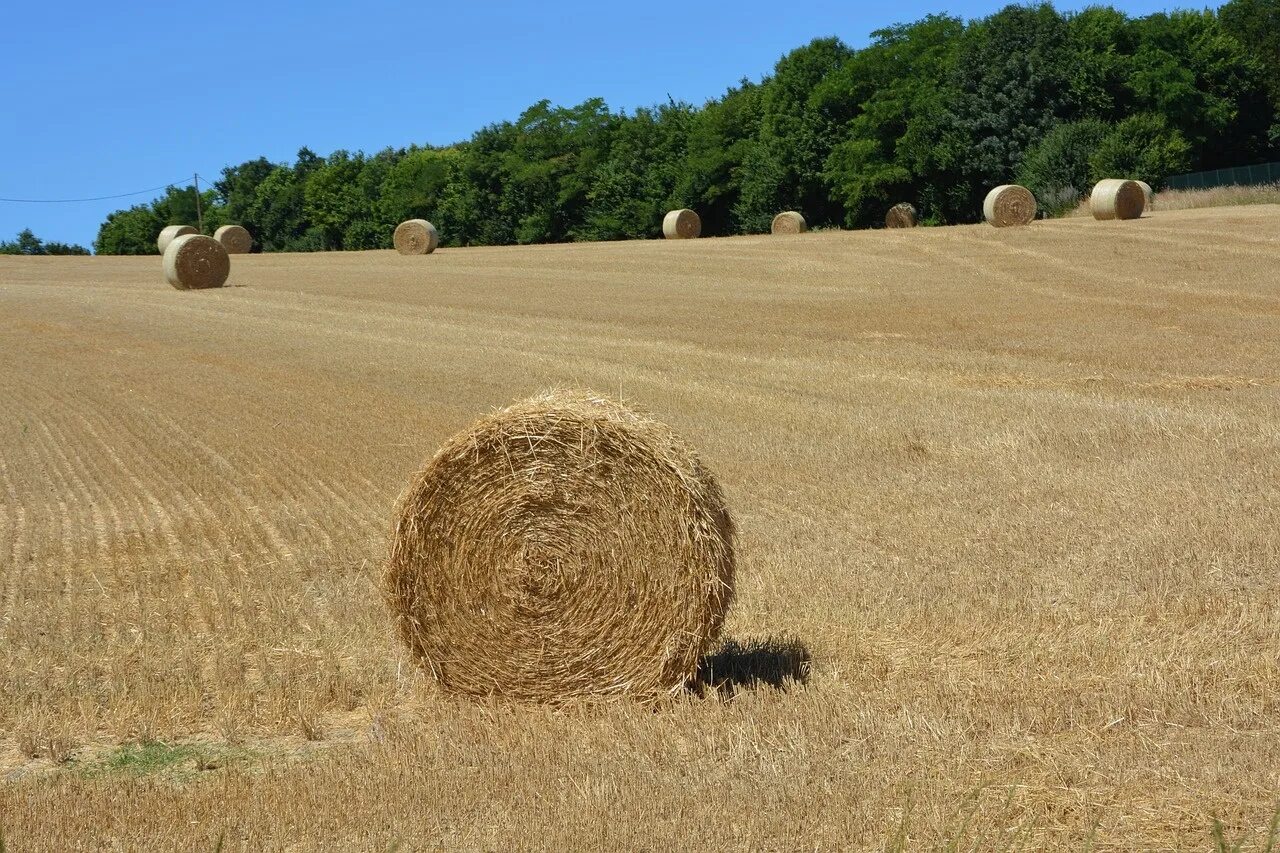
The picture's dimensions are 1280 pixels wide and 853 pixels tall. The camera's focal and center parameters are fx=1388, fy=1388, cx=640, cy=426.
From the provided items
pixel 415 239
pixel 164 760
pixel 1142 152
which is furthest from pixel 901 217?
pixel 164 760

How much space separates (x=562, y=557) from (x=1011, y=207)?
36.5m

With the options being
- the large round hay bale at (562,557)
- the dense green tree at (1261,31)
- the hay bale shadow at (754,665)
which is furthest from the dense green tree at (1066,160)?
the large round hay bale at (562,557)

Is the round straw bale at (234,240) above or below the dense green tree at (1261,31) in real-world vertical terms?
below

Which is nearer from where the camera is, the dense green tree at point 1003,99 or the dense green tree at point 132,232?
the dense green tree at point 1003,99

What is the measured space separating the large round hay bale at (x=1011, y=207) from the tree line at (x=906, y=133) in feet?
33.1

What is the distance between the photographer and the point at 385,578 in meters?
7.30

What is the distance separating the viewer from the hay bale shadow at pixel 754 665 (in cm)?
720

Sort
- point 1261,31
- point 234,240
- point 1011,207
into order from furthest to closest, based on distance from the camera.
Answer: point 1261,31, point 234,240, point 1011,207

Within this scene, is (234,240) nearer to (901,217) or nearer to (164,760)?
(901,217)

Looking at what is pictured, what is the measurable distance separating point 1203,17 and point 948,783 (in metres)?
66.9

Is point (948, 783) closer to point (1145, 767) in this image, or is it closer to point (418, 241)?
point (1145, 767)

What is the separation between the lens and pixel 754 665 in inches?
297

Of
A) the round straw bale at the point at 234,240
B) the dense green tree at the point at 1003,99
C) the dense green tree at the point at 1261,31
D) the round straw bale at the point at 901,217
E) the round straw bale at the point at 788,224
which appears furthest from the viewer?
the dense green tree at the point at 1261,31

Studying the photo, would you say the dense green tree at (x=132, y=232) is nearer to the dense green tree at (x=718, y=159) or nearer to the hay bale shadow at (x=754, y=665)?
the dense green tree at (x=718, y=159)
